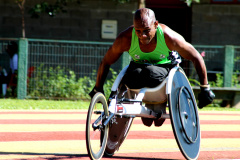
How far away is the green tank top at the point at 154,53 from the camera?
476cm

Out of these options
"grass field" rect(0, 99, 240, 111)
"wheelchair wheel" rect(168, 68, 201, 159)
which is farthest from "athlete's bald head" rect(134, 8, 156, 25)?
"grass field" rect(0, 99, 240, 111)

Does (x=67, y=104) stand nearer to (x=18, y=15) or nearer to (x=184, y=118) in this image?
(x=18, y=15)

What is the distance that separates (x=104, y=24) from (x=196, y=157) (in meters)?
10.9

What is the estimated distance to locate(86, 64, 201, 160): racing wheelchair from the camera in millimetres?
4520

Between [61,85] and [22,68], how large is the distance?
1.05 meters

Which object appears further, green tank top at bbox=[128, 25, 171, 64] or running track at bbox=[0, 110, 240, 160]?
running track at bbox=[0, 110, 240, 160]

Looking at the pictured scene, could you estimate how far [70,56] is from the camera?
1209 centimetres

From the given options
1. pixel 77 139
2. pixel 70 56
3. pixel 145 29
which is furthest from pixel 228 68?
pixel 145 29

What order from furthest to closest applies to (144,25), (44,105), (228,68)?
(228,68), (44,105), (144,25)

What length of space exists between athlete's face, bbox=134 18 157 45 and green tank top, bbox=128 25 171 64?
8 centimetres

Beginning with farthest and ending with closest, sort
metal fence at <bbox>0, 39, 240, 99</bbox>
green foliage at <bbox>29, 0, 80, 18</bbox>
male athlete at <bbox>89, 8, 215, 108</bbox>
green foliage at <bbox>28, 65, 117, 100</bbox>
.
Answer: green foliage at <bbox>29, 0, 80, 18</bbox> < green foliage at <bbox>28, 65, 117, 100</bbox> < metal fence at <bbox>0, 39, 240, 99</bbox> < male athlete at <bbox>89, 8, 215, 108</bbox>

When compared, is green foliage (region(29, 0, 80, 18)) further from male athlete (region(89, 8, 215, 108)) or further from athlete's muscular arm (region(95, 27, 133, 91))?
male athlete (region(89, 8, 215, 108))

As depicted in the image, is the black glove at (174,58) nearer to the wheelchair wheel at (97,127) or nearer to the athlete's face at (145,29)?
the athlete's face at (145,29)

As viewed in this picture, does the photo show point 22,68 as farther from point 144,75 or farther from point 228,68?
point 144,75
